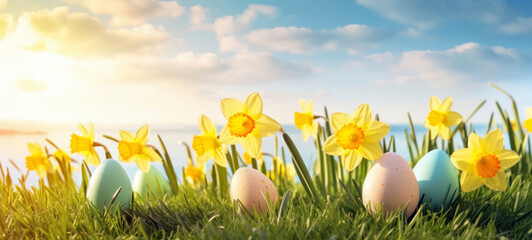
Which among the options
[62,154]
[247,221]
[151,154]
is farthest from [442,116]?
[62,154]

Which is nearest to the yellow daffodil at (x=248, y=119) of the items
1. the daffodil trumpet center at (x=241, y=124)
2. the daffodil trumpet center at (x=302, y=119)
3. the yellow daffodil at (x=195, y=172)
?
the daffodil trumpet center at (x=241, y=124)

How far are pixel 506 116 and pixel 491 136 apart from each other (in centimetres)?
116

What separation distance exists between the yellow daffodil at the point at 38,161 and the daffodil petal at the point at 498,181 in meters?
2.40

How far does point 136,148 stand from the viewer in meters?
2.13

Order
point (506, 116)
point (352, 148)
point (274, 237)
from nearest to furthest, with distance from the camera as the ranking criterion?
point (274, 237), point (352, 148), point (506, 116)

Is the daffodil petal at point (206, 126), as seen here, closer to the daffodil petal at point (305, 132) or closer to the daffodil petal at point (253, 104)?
the daffodil petal at point (253, 104)

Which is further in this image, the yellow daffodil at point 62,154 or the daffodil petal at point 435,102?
the yellow daffodil at point 62,154

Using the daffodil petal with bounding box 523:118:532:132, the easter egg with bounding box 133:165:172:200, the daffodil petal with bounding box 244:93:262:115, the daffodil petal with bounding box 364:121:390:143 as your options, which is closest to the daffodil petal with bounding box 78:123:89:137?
the easter egg with bounding box 133:165:172:200

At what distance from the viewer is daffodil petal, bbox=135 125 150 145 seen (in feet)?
6.96

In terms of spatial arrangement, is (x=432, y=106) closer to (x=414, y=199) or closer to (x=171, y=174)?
(x=414, y=199)

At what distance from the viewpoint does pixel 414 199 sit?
1.74m

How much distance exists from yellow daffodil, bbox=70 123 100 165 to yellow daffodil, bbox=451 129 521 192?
172cm

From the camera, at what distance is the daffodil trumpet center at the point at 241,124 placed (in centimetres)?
174

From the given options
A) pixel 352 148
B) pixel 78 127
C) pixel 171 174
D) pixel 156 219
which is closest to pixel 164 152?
pixel 171 174
